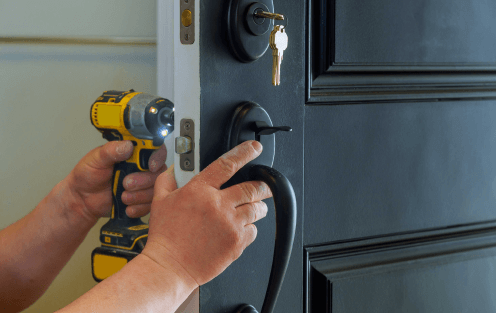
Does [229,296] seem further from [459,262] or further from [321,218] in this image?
[459,262]

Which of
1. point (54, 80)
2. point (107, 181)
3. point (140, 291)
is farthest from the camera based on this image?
point (54, 80)

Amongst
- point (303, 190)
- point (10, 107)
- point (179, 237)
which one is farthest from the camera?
point (10, 107)

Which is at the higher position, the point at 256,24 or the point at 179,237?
the point at 256,24

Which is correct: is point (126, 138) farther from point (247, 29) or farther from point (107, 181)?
point (247, 29)

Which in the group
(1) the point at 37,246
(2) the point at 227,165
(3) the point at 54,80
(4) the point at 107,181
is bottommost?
(1) the point at 37,246

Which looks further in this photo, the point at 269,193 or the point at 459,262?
the point at 459,262

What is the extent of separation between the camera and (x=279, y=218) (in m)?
0.46

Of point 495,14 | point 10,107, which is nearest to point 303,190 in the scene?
point 495,14

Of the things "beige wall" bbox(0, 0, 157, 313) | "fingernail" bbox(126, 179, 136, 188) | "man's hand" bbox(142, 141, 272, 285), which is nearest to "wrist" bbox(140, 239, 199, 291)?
"man's hand" bbox(142, 141, 272, 285)

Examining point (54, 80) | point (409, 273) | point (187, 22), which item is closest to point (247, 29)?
point (187, 22)

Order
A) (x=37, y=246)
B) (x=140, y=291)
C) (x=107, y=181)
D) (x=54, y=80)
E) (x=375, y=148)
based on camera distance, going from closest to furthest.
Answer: (x=140, y=291)
(x=375, y=148)
(x=37, y=246)
(x=107, y=181)
(x=54, y=80)

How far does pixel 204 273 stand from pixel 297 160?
0.61 feet

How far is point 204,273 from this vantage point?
17.8 inches

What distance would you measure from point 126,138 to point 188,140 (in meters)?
0.56
